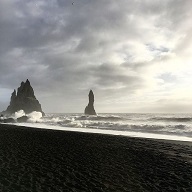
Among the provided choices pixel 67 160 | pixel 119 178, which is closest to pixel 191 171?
pixel 119 178

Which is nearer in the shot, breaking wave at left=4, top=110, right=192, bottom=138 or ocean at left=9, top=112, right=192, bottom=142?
ocean at left=9, top=112, right=192, bottom=142

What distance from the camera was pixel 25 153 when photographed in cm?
3189

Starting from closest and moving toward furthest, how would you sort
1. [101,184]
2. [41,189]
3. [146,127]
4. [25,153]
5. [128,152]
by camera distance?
[41,189] < [101,184] < [25,153] < [128,152] < [146,127]

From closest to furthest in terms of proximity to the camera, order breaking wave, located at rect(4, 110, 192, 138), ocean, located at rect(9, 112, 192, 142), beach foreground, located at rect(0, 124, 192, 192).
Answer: beach foreground, located at rect(0, 124, 192, 192), ocean, located at rect(9, 112, 192, 142), breaking wave, located at rect(4, 110, 192, 138)

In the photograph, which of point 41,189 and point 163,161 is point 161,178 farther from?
point 41,189

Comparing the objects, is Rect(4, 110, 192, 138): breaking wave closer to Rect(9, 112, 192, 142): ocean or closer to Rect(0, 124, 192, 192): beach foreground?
Rect(9, 112, 192, 142): ocean

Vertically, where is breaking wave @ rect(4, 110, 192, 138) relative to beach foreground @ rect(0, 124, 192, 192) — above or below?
above

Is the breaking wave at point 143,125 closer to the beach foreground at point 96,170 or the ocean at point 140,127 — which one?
the ocean at point 140,127

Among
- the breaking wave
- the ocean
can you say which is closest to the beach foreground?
the ocean

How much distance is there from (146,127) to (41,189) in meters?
61.7

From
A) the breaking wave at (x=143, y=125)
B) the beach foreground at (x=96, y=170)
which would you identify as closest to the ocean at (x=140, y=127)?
the breaking wave at (x=143, y=125)

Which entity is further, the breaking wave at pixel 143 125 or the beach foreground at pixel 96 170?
the breaking wave at pixel 143 125

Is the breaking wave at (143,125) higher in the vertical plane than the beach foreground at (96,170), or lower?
Result: higher

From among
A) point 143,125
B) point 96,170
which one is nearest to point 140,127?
point 143,125
